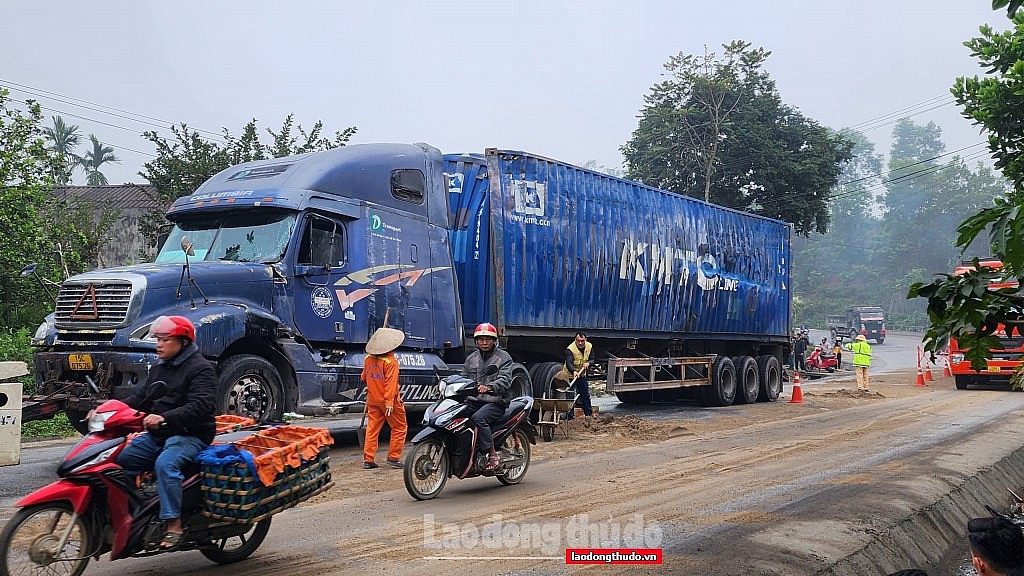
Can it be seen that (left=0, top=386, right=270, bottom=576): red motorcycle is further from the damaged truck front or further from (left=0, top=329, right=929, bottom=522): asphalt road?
the damaged truck front

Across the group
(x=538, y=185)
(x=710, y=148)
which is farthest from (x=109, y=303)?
(x=710, y=148)

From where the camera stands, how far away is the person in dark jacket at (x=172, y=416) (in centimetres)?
467

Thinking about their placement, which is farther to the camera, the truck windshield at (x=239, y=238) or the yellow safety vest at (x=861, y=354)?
the yellow safety vest at (x=861, y=354)

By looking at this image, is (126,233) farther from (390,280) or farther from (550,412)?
(550,412)

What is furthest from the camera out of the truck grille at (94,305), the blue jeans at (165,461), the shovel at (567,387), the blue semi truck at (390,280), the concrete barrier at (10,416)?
the shovel at (567,387)

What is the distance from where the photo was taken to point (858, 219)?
320 feet

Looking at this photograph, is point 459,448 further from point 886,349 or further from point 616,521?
point 886,349

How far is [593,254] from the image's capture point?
14.0 meters

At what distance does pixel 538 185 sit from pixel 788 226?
1076 cm

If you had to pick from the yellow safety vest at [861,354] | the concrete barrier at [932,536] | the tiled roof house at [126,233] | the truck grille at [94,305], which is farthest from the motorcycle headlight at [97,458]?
the tiled roof house at [126,233]

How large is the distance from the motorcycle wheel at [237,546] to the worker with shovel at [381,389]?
3.48m

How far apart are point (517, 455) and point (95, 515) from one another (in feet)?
14.9

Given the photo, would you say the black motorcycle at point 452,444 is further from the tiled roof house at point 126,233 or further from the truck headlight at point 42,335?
the tiled roof house at point 126,233

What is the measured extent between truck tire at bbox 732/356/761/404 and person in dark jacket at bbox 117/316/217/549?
15.9 m
